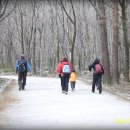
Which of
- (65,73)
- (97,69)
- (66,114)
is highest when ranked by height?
(97,69)

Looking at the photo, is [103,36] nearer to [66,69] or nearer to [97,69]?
[97,69]

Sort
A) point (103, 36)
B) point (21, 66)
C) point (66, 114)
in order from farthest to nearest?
1. point (103, 36)
2. point (21, 66)
3. point (66, 114)

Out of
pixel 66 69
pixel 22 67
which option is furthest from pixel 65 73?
pixel 22 67

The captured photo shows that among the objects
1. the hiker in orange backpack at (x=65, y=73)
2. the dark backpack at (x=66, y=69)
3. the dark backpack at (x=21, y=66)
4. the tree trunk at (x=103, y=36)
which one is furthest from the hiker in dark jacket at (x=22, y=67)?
the tree trunk at (x=103, y=36)

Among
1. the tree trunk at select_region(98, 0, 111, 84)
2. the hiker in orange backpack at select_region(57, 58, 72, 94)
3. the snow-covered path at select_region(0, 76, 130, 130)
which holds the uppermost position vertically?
the tree trunk at select_region(98, 0, 111, 84)

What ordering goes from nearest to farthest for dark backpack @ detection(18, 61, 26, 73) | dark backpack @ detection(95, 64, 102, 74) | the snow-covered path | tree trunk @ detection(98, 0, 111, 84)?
the snow-covered path < dark backpack @ detection(95, 64, 102, 74) < dark backpack @ detection(18, 61, 26, 73) < tree trunk @ detection(98, 0, 111, 84)

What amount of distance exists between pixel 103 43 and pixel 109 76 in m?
1.88

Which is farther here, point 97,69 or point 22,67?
point 22,67

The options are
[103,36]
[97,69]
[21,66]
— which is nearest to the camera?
[97,69]

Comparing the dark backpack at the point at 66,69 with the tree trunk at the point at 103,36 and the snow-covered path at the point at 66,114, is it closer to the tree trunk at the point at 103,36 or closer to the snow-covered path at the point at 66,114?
the snow-covered path at the point at 66,114

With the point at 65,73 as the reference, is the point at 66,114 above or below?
below

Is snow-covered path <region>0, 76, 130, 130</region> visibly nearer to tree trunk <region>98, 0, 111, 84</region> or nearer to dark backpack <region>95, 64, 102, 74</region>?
dark backpack <region>95, 64, 102, 74</region>

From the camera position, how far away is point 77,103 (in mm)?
15172

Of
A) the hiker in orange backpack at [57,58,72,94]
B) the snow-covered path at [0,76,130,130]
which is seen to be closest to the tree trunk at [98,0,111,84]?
the hiker in orange backpack at [57,58,72,94]
